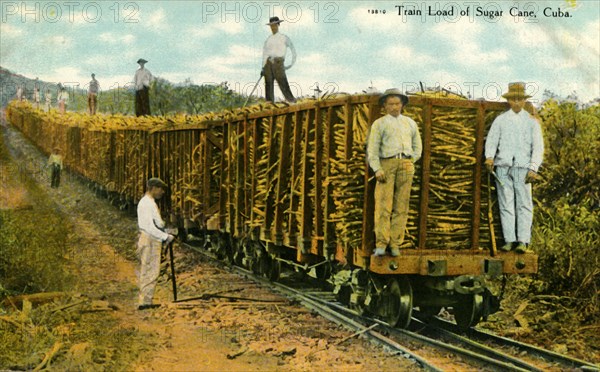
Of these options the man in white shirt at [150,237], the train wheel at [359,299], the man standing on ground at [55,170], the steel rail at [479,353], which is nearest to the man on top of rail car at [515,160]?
the steel rail at [479,353]

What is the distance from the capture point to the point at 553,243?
9359 mm

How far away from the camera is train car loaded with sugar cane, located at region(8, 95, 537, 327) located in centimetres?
737

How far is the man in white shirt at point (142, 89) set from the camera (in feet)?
49.2

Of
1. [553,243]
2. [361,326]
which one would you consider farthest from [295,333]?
[553,243]

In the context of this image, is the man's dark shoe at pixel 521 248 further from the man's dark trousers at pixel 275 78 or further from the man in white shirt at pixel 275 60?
the man's dark trousers at pixel 275 78

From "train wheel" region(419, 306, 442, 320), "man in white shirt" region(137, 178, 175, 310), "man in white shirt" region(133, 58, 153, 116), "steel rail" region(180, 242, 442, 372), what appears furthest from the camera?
"man in white shirt" region(133, 58, 153, 116)

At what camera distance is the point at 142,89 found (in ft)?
57.8

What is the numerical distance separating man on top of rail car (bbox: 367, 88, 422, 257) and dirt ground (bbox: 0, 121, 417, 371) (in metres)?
1.31

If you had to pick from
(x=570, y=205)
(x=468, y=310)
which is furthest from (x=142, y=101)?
(x=468, y=310)

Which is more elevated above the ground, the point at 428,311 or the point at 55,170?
the point at 55,170

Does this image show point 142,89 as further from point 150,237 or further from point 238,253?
point 150,237

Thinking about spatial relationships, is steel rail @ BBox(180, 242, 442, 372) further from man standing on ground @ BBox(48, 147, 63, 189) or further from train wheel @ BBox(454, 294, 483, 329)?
man standing on ground @ BBox(48, 147, 63, 189)

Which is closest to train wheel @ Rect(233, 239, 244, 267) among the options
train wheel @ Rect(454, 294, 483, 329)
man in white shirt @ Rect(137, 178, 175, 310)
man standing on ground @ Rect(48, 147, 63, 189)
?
man in white shirt @ Rect(137, 178, 175, 310)

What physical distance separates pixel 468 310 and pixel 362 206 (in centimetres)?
195
